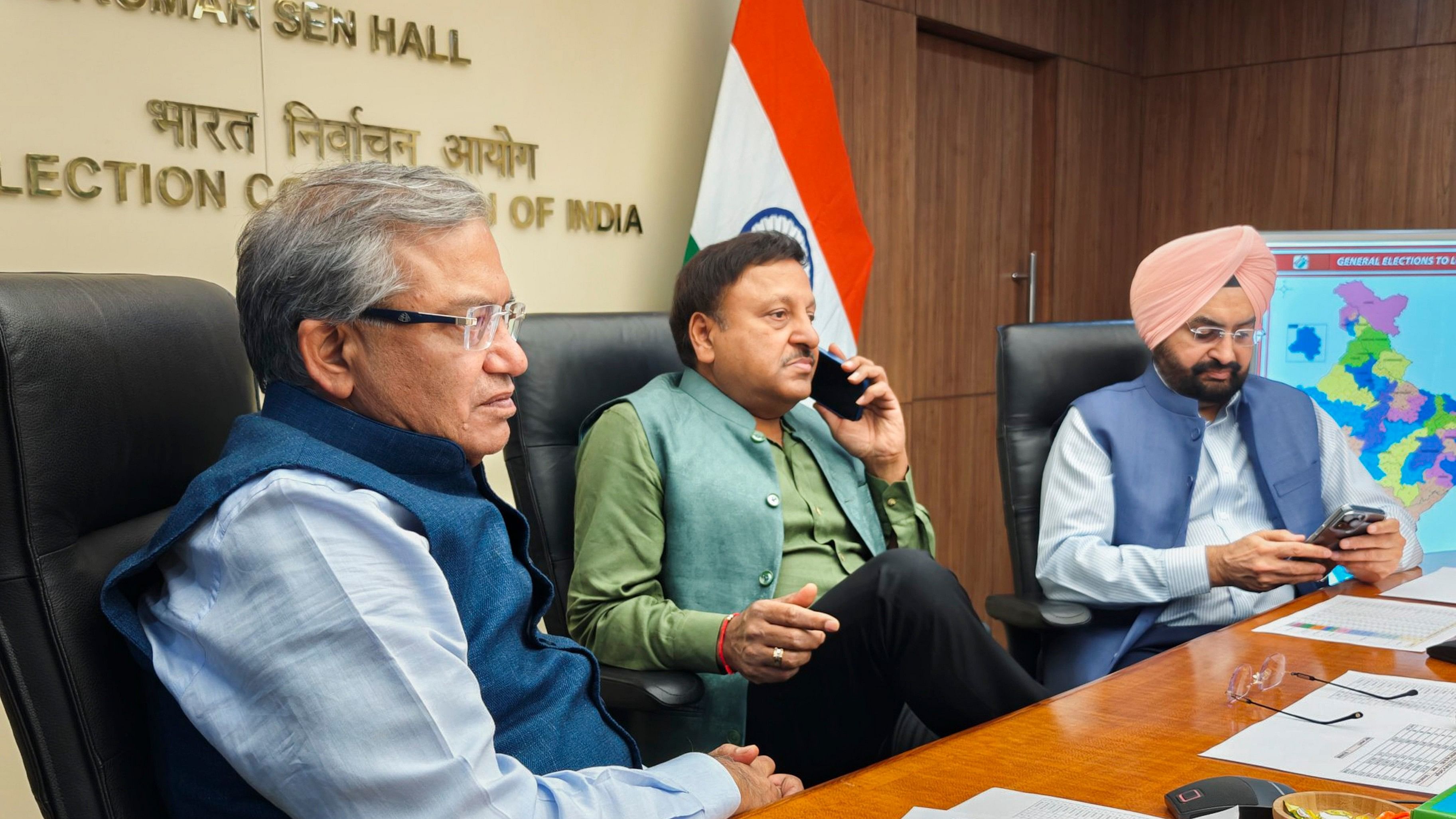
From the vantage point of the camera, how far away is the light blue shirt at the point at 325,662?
90 centimetres

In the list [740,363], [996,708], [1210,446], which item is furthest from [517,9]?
[996,708]

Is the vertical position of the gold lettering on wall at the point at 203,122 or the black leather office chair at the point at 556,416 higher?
the gold lettering on wall at the point at 203,122

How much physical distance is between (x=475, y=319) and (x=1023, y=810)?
2.22 ft

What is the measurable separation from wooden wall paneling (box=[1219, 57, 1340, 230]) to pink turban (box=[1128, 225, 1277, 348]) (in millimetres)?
2877

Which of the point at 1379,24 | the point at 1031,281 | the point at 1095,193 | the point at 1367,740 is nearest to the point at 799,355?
the point at 1367,740

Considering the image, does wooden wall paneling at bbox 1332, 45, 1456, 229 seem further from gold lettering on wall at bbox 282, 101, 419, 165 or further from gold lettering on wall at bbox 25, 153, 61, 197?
gold lettering on wall at bbox 25, 153, 61, 197

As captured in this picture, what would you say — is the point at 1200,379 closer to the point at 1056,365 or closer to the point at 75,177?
the point at 1056,365

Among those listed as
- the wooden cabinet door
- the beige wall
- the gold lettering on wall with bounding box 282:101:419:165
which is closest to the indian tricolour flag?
the beige wall

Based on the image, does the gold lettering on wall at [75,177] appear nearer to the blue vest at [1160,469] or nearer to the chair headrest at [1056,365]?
the chair headrest at [1056,365]

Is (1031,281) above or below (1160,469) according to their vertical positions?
above

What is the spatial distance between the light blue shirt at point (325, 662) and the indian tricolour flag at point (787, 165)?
2.07 meters

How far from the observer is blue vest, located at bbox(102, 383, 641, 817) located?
97cm

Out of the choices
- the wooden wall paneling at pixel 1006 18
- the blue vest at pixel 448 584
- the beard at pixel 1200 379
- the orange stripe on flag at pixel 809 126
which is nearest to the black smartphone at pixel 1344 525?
the beard at pixel 1200 379

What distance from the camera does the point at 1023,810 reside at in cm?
100
